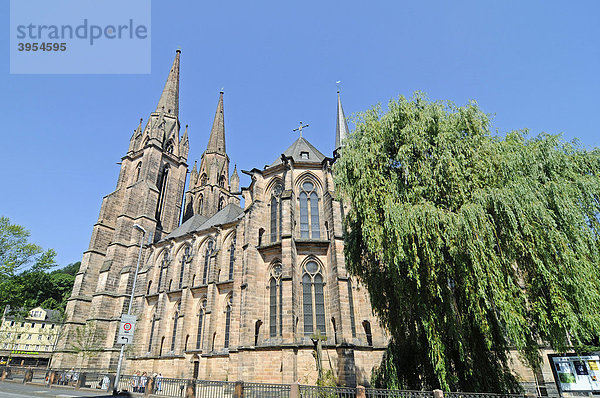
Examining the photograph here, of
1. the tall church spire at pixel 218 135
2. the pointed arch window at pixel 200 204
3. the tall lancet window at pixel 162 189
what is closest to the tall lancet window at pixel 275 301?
the tall lancet window at pixel 162 189

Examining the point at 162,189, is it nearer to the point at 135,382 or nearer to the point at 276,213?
the point at 276,213

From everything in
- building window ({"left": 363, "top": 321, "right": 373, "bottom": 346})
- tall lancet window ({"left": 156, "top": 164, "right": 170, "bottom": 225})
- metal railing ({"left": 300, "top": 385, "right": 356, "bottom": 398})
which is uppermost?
tall lancet window ({"left": 156, "top": 164, "right": 170, "bottom": 225})

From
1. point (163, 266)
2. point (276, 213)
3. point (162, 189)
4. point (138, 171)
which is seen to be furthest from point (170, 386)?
point (138, 171)

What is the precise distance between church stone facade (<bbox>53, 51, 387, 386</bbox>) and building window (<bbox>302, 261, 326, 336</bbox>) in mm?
54

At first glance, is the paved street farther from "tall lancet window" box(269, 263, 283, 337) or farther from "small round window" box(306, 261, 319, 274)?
"small round window" box(306, 261, 319, 274)

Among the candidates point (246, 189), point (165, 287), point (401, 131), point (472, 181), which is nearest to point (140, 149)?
point (165, 287)

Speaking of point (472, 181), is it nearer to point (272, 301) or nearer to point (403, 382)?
point (403, 382)

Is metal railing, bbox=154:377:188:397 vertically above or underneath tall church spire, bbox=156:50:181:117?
underneath

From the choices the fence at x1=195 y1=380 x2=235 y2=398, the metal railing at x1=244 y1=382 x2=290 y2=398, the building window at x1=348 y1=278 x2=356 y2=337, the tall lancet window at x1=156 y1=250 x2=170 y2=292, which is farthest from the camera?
the tall lancet window at x1=156 y1=250 x2=170 y2=292

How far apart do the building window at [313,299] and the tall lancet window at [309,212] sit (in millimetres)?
1869

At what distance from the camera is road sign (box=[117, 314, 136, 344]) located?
1261cm

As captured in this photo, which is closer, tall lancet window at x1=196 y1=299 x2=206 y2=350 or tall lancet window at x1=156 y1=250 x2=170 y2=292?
tall lancet window at x1=196 y1=299 x2=206 y2=350

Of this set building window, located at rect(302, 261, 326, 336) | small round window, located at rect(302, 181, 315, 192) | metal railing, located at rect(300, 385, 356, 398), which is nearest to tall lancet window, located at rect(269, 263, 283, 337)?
building window, located at rect(302, 261, 326, 336)

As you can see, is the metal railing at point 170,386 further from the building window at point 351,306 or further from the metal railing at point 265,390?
the building window at point 351,306
